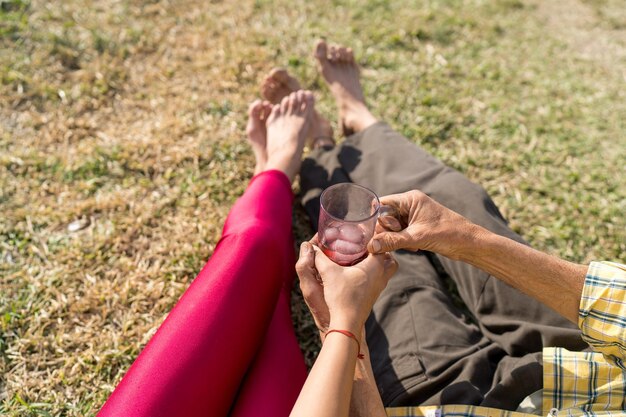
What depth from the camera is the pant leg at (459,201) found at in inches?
88.9

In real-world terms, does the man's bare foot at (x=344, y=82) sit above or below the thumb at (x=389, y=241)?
below

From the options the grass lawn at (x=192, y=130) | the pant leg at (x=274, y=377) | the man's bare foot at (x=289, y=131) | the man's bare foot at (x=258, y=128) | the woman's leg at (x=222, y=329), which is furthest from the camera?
the man's bare foot at (x=258, y=128)

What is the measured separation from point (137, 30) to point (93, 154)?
1.47 metres

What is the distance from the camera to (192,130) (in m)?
3.81

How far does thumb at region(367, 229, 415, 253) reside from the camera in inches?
78.2

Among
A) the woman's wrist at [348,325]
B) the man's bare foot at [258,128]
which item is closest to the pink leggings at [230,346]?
the woman's wrist at [348,325]

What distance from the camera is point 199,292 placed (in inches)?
81.4

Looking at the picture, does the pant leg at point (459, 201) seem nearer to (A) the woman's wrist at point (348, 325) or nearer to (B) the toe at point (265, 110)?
(B) the toe at point (265, 110)

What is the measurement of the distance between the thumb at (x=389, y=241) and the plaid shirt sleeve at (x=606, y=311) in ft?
2.10

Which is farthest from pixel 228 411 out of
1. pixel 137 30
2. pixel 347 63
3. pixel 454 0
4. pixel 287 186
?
pixel 454 0

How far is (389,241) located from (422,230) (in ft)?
0.47

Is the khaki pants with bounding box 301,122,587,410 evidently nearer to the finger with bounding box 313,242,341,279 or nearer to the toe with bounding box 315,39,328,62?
the finger with bounding box 313,242,341,279

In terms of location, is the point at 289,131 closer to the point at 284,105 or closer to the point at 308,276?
the point at 284,105

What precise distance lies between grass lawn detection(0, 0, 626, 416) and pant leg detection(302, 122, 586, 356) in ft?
1.63
